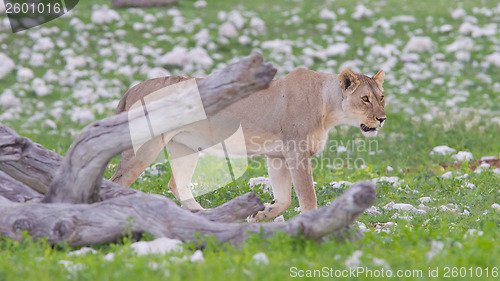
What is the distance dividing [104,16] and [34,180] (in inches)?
521

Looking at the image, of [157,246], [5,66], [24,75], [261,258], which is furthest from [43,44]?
[261,258]

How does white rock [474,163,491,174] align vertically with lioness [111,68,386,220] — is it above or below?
below

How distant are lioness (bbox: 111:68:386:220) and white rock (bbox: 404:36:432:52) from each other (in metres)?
10.1

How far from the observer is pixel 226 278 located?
413cm

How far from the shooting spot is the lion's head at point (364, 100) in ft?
23.8

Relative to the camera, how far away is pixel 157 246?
4.88m

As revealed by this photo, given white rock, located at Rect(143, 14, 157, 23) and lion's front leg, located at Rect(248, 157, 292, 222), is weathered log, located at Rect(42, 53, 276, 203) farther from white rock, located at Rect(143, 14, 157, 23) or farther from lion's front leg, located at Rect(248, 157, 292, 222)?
white rock, located at Rect(143, 14, 157, 23)

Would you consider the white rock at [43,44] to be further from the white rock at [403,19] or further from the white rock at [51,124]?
the white rock at [403,19]

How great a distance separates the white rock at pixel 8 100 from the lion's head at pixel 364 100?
967 cm

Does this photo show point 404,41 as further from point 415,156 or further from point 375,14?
point 415,156

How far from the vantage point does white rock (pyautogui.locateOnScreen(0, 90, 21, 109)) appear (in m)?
14.6

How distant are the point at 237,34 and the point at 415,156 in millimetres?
8477

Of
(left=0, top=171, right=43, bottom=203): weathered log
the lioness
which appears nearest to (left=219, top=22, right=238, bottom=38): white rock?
the lioness

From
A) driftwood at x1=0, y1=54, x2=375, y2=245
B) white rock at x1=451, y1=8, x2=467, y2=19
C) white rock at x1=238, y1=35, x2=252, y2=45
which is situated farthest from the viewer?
white rock at x1=451, y1=8, x2=467, y2=19
